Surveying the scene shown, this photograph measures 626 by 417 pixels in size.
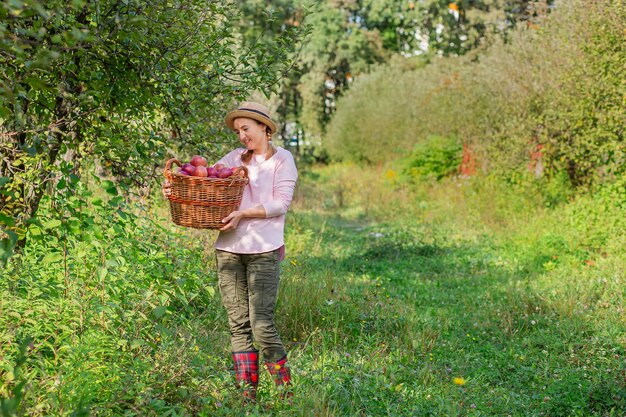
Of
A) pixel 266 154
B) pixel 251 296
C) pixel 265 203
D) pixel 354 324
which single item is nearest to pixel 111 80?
pixel 266 154

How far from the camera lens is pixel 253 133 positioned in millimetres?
4234

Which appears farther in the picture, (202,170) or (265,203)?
(265,203)

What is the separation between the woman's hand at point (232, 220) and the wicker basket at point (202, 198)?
20mm

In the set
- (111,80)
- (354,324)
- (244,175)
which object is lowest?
(354,324)

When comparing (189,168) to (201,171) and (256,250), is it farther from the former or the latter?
(256,250)

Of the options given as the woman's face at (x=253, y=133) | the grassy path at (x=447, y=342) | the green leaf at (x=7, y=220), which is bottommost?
the grassy path at (x=447, y=342)

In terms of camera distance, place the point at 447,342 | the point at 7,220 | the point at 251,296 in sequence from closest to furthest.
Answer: the point at 7,220
the point at 251,296
the point at 447,342

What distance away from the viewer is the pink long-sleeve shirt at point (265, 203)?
4.14m

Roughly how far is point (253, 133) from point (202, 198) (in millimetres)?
603

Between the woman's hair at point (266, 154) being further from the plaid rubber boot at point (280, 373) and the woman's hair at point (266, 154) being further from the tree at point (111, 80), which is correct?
the plaid rubber boot at point (280, 373)

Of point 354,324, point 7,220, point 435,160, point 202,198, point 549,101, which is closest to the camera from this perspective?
point 7,220

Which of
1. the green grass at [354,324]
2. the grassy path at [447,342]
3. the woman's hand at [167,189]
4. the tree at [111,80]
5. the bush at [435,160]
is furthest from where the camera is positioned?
the bush at [435,160]

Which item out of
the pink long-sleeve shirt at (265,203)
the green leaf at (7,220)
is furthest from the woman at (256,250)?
the green leaf at (7,220)

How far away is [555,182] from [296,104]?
22.9 meters
